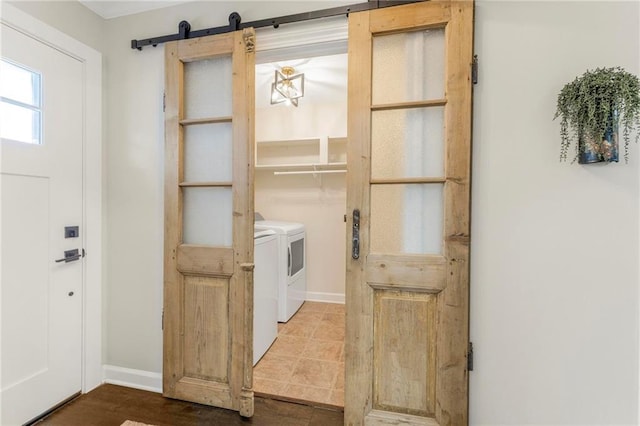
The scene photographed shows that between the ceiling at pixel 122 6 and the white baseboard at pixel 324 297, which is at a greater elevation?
the ceiling at pixel 122 6

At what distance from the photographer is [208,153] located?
1806mm

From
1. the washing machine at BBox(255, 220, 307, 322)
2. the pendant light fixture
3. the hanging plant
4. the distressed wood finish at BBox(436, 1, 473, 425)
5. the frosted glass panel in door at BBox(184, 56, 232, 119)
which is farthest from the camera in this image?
the washing machine at BBox(255, 220, 307, 322)

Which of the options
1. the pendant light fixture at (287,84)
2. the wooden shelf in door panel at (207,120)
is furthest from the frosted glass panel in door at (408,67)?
the pendant light fixture at (287,84)

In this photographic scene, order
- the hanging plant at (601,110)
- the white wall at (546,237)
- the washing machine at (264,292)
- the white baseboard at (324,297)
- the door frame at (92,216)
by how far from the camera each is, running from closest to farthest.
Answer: the hanging plant at (601,110), the white wall at (546,237), the door frame at (92,216), the washing machine at (264,292), the white baseboard at (324,297)

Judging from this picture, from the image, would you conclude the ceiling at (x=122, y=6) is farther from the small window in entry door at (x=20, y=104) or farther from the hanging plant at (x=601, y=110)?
the hanging plant at (x=601, y=110)

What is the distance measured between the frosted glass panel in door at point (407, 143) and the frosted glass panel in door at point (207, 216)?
93 centimetres

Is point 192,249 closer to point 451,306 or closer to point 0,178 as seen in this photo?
point 0,178

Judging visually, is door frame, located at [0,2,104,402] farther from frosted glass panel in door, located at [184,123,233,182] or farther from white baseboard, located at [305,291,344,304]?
white baseboard, located at [305,291,344,304]

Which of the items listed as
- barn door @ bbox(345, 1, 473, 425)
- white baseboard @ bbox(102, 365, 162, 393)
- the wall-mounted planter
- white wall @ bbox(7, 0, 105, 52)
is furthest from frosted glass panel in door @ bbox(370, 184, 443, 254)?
white wall @ bbox(7, 0, 105, 52)

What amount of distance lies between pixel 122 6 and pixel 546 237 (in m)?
2.88

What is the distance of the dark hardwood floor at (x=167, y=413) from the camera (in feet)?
5.44

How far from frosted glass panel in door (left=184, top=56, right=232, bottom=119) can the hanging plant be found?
1.74 m

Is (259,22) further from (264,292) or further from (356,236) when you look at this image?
(264,292)

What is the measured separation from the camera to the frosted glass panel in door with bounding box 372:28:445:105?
58.0 inches
